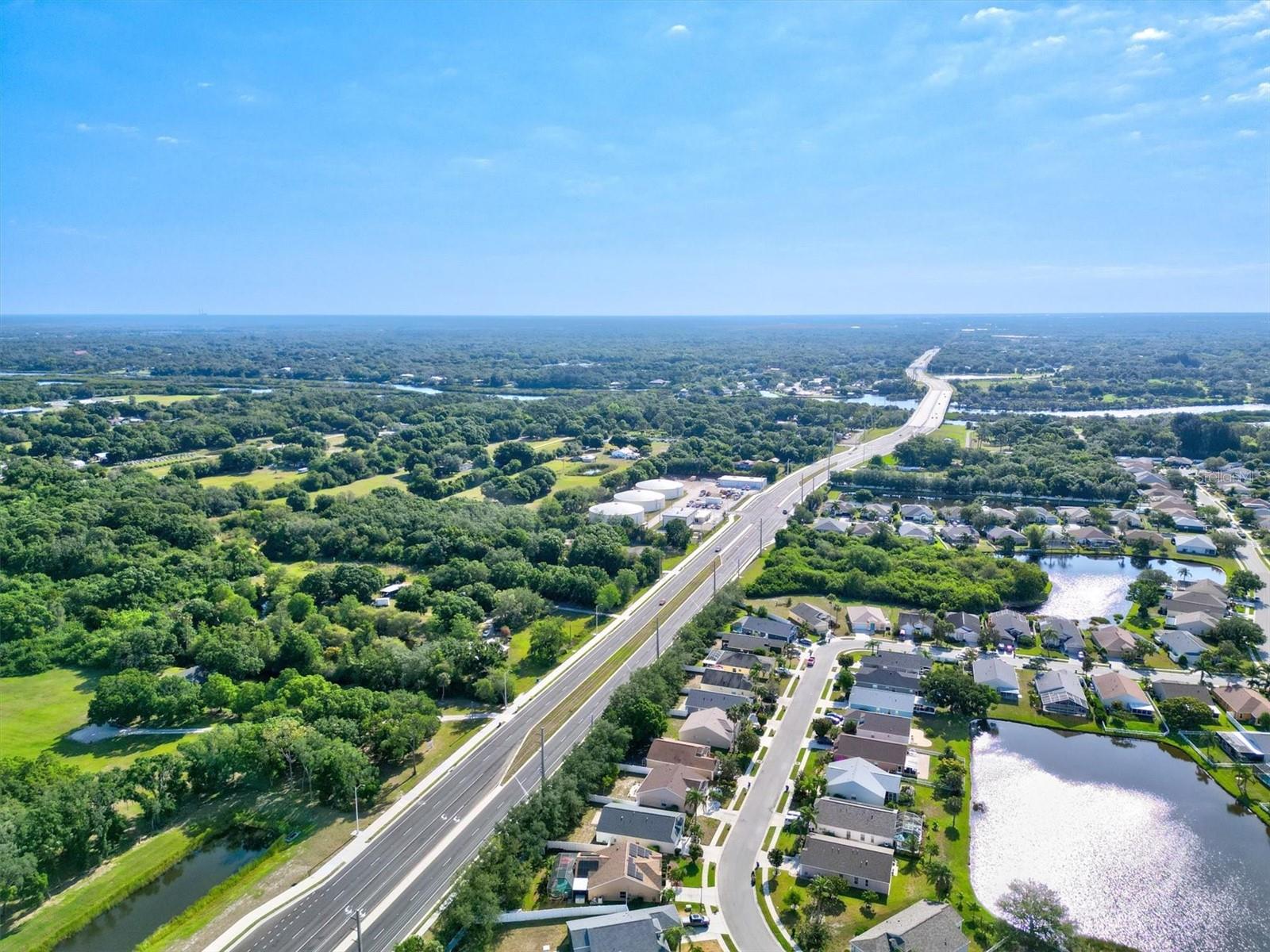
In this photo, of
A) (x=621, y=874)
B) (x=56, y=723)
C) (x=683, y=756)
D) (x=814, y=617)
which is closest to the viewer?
(x=621, y=874)

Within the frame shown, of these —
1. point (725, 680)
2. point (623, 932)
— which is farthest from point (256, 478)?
point (623, 932)

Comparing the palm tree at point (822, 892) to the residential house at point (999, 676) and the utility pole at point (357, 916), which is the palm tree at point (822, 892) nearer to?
the utility pole at point (357, 916)

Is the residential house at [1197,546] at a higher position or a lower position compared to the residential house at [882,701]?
higher

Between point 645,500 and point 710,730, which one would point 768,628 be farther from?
point 645,500

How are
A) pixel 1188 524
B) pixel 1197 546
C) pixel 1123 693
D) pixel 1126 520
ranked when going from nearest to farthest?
1. pixel 1123 693
2. pixel 1197 546
3. pixel 1188 524
4. pixel 1126 520

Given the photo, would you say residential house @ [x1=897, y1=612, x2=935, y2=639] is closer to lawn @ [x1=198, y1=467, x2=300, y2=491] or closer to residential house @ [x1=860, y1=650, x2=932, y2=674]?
residential house @ [x1=860, y1=650, x2=932, y2=674]

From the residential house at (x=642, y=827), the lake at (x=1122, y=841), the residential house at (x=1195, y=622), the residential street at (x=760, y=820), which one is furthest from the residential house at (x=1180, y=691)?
the residential house at (x=642, y=827)

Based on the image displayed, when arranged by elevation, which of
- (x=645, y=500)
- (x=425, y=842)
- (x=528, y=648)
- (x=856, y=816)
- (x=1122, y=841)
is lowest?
(x=1122, y=841)
